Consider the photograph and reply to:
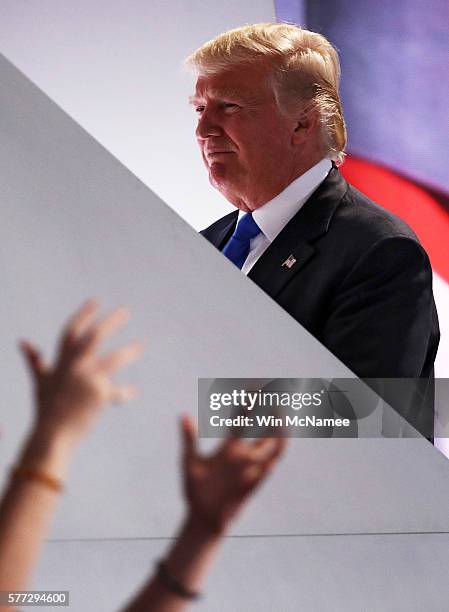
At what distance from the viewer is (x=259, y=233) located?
1.00 meters

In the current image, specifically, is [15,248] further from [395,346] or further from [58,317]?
[395,346]

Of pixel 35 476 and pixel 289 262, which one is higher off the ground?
pixel 289 262

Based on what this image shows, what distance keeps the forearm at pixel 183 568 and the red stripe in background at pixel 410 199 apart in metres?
1.68

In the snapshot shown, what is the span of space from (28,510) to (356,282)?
51cm

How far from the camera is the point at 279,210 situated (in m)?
0.98

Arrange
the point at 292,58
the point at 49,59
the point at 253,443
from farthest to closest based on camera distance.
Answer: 1. the point at 49,59
2. the point at 292,58
3. the point at 253,443

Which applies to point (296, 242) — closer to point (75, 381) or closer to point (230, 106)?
point (230, 106)

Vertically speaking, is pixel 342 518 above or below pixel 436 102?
below

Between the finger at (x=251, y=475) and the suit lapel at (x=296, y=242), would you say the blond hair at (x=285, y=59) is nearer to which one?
the suit lapel at (x=296, y=242)

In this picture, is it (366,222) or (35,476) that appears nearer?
(35,476)

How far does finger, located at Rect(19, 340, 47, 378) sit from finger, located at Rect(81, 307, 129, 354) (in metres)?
0.03

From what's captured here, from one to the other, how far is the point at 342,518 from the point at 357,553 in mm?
24

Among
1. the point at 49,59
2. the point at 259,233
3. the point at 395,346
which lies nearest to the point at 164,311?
the point at 395,346

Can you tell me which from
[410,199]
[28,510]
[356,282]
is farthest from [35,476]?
[410,199]
